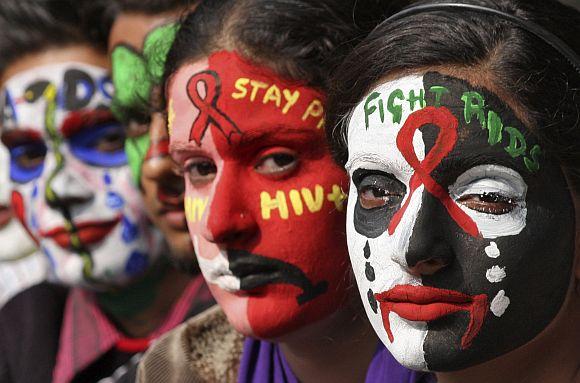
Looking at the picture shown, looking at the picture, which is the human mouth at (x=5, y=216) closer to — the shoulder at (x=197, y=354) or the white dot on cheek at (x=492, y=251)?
the shoulder at (x=197, y=354)

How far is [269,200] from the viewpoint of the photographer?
2.16 m

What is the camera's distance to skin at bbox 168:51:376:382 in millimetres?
2141

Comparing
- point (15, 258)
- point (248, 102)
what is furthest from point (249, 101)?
point (15, 258)

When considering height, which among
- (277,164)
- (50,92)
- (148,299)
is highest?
(50,92)

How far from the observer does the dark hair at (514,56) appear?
1.70 metres

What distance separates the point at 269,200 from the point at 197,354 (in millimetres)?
617

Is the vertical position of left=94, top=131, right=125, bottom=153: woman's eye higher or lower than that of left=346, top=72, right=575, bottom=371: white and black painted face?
higher

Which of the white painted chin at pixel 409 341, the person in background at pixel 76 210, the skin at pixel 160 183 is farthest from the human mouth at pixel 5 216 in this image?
the white painted chin at pixel 409 341

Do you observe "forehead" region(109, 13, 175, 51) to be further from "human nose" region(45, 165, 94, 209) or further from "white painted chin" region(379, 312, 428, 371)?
"white painted chin" region(379, 312, 428, 371)

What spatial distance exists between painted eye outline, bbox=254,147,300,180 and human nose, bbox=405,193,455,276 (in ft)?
1.77

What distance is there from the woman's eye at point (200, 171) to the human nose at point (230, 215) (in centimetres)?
9

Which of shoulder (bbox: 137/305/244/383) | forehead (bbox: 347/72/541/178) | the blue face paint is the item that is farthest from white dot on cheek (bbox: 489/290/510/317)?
the blue face paint

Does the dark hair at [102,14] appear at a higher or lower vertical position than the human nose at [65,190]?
higher

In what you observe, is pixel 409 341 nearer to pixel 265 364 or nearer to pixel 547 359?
pixel 547 359
